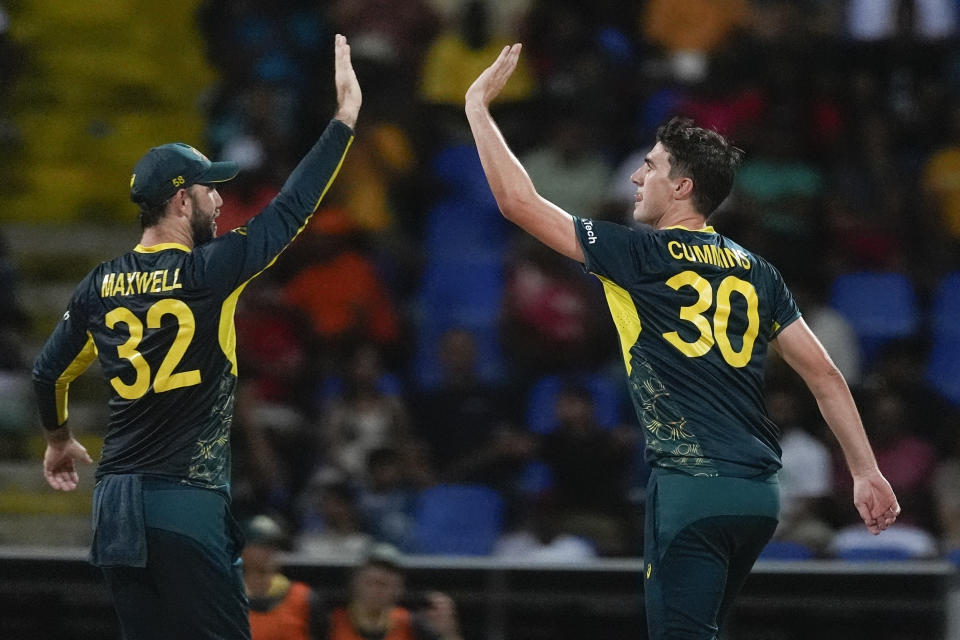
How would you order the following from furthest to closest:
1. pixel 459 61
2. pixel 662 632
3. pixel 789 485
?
pixel 459 61 < pixel 789 485 < pixel 662 632

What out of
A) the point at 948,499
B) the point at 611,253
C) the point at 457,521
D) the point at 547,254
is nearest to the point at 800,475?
the point at 948,499

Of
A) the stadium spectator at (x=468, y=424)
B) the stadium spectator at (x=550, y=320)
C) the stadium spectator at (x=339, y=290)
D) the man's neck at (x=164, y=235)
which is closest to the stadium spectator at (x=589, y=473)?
the stadium spectator at (x=468, y=424)

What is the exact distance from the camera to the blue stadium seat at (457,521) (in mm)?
9031

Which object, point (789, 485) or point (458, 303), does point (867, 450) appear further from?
point (458, 303)

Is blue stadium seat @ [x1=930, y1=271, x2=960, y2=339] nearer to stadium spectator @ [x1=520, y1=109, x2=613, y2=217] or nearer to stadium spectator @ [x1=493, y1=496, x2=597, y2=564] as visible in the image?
stadium spectator @ [x1=520, y1=109, x2=613, y2=217]

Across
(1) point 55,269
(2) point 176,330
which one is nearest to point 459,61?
(1) point 55,269

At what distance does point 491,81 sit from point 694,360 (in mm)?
1150

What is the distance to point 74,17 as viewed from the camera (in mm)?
11438

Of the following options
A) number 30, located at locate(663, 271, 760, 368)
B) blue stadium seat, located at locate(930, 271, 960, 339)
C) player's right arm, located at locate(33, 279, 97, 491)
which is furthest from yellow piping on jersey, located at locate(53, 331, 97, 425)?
blue stadium seat, located at locate(930, 271, 960, 339)

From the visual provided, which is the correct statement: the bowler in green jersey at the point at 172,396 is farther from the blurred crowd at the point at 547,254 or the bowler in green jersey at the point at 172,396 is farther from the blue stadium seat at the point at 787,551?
the blue stadium seat at the point at 787,551

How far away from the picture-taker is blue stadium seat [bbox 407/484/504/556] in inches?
356

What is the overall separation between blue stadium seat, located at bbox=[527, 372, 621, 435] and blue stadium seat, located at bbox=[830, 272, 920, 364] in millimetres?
1623

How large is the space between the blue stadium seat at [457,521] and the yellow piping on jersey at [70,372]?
3790mm

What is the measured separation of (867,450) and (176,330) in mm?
2240
